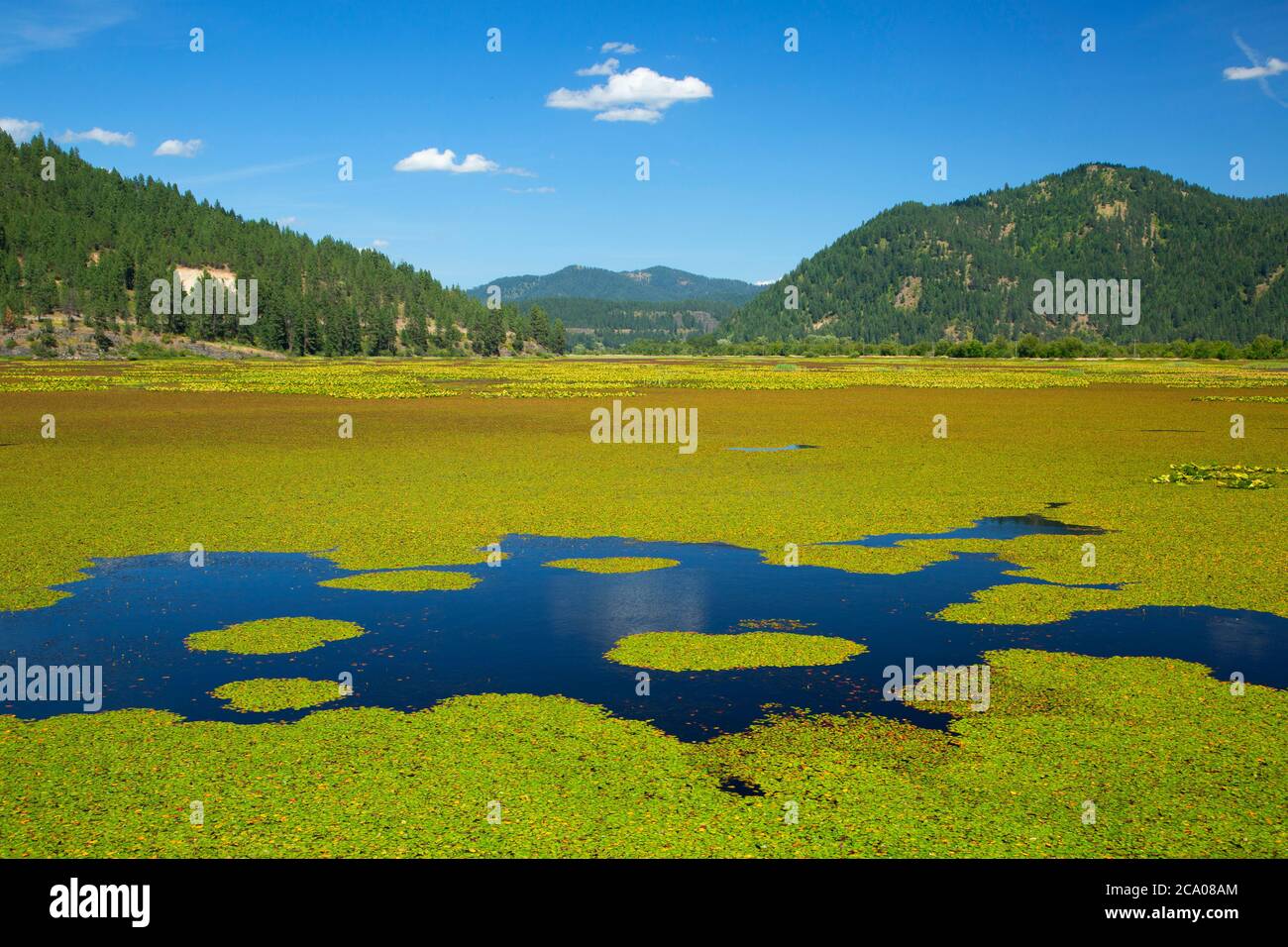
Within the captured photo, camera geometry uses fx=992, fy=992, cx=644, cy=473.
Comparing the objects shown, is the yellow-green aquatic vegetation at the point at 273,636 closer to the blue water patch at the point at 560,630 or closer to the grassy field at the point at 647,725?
the blue water patch at the point at 560,630

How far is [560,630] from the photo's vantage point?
564 inches

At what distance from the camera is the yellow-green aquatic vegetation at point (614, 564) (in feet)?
59.7

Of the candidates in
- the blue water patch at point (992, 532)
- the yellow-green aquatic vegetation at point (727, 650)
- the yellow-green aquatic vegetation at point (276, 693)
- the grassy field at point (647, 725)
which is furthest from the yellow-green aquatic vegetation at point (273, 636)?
the blue water patch at point (992, 532)

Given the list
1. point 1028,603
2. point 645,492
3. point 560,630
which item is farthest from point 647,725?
point 645,492

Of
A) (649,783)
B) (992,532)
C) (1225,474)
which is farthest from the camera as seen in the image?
(1225,474)

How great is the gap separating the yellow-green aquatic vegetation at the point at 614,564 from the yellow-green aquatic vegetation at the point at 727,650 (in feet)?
13.6

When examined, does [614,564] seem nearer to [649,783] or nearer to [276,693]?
[276,693]

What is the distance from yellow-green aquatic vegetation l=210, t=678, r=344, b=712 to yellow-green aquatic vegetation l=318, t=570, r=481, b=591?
185 inches

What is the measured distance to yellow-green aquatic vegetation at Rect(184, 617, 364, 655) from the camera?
13.4 m

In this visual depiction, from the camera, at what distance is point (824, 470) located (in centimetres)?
3180

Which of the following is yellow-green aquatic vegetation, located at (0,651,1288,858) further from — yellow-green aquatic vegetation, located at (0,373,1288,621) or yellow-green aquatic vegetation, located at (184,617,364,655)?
yellow-green aquatic vegetation, located at (0,373,1288,621)

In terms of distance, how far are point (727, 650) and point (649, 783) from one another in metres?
4.33

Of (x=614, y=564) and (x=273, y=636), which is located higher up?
(x=614, y=564)
